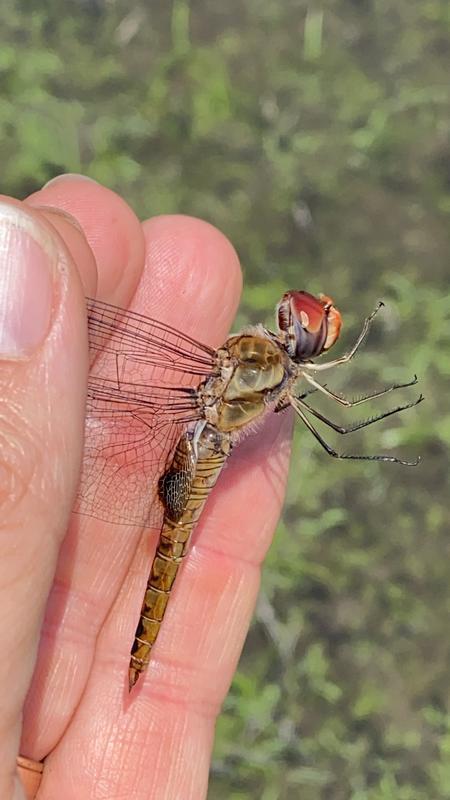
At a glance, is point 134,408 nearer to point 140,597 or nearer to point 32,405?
point 140,597

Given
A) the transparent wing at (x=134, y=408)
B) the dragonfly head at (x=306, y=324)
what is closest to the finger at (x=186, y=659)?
the transparent wing at (x=134, y=408)

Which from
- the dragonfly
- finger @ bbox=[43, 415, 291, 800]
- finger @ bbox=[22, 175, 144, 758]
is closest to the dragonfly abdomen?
the dragonfly

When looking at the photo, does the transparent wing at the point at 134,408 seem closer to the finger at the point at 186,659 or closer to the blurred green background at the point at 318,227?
the finger at the point at 186,659

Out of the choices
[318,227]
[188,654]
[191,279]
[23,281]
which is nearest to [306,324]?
[191,279]

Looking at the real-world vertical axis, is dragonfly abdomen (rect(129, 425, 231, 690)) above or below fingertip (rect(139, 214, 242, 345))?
below

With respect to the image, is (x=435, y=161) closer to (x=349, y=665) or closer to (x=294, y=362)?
(x=294, y=362)

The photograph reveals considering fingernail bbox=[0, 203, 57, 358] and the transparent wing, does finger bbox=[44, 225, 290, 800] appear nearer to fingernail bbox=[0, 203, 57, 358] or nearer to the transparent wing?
the transparent wing
